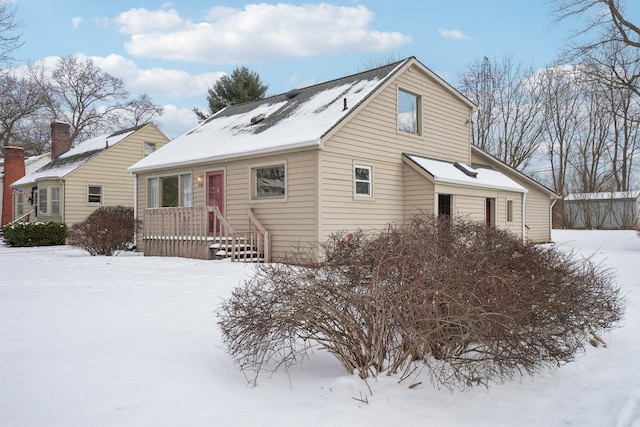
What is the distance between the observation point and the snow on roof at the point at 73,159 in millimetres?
20844

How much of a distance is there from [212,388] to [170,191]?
12794 mm

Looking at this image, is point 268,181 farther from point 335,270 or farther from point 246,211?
point 335,270

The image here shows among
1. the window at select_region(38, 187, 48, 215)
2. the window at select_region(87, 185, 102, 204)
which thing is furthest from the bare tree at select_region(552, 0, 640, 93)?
the window at select_region(38, 187, 48, 215)

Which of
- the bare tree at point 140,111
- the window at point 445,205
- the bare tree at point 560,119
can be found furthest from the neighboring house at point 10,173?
the bare tree at point 560,119

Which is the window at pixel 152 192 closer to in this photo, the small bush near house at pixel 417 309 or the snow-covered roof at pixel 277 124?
the snow-covered roof at pixel 277 124

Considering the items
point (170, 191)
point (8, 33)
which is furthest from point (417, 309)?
point (8, 33)

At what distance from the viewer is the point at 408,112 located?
548 inches

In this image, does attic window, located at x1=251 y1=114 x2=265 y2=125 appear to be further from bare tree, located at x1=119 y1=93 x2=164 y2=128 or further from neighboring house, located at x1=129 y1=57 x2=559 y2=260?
bare tree, located at x1=119 y1=93 x2=164 y2=128

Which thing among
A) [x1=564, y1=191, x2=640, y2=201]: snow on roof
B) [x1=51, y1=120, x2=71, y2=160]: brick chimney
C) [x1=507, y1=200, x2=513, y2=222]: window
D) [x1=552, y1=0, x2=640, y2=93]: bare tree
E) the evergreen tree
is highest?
the evergreen tree

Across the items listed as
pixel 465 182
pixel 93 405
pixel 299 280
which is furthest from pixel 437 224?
pixel 465 182

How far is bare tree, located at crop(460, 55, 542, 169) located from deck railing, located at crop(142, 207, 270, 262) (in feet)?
74.6

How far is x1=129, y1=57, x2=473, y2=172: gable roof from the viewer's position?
11539mm

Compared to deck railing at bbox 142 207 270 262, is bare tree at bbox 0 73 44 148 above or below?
above

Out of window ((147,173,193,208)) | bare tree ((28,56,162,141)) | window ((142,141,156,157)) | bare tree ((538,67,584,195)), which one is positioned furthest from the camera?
bare tree ((28,56,162,141))
